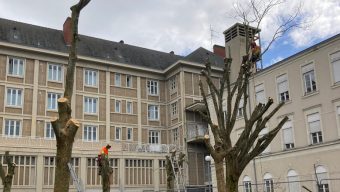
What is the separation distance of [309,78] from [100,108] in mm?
21300

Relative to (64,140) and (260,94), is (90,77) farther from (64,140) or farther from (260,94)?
(64,140)

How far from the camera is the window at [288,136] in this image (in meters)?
30.8

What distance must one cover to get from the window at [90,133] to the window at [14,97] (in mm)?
6584

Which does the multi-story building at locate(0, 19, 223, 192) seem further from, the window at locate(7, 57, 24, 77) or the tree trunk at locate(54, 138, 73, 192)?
the tree trunk at locate(54, 138, 73, 192)

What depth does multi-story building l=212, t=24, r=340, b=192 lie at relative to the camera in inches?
1087

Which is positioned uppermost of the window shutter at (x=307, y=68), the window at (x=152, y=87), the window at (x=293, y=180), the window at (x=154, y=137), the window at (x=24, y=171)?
the window at (x=152, y=87)

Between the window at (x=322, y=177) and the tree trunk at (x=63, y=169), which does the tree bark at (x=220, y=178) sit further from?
the window at (x=322, y=177)

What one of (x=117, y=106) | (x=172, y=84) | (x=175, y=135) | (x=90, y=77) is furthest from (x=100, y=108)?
(x=172, y=84)

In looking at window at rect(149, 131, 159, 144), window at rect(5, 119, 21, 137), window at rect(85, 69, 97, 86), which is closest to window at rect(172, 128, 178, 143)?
window at rect(149, 131, 159, 144)

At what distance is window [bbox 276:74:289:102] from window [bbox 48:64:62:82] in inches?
814

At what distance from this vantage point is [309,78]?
2994 cm

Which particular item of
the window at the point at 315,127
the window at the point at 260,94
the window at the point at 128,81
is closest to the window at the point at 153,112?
the window at the point at 128,81

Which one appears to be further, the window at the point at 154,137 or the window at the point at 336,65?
the window at the point at 154,137

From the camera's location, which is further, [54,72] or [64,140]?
[54,72]
